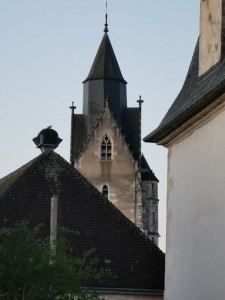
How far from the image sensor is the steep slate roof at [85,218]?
23406 millimetres

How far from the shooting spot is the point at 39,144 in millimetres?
25891

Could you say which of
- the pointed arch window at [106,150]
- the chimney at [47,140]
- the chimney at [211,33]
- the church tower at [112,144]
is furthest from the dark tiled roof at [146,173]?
the chimney at [211,33]

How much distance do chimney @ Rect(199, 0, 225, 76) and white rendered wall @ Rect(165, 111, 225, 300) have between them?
1104mm

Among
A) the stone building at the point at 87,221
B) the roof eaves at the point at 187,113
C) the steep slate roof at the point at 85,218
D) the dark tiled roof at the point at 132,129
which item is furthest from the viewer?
the dark tiled roof at the point at 132,129

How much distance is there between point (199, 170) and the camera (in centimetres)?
1579

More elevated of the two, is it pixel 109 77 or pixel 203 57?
pixel 109 77

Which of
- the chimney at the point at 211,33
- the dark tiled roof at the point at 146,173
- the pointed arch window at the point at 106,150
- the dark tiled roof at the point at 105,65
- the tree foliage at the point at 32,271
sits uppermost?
the dark tiled roof at the point at 105,65

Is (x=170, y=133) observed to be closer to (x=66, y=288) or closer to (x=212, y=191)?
(x=212, y=191)

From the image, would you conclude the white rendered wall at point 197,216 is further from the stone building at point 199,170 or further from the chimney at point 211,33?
the chimney at point 211,33

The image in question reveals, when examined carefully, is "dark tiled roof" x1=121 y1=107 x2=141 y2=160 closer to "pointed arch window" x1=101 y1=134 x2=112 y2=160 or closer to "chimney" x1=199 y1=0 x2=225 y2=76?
"pointed arch window" x1=101 y1=134 x2=112 y2=160

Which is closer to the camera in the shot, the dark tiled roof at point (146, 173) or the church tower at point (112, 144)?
the church tower at point (112, 144)

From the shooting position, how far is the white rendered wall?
583 inches

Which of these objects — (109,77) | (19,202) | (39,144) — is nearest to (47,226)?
(19,202)

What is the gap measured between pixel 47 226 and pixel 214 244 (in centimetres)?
894
